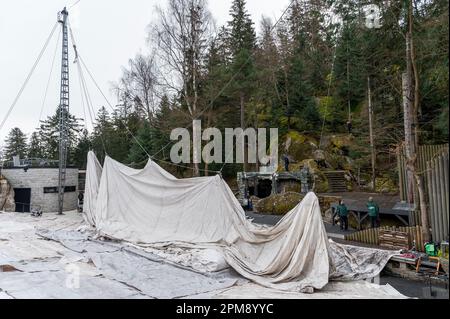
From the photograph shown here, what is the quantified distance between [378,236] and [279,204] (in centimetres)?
658

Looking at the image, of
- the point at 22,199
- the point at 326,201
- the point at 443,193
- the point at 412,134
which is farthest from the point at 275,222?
the point at 22,199

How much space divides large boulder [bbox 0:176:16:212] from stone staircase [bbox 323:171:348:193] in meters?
17.3

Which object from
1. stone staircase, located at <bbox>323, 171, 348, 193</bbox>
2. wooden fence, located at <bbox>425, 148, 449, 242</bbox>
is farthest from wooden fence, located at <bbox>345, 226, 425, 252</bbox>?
stone staircase, located at <bbox>323, 171, 348, 193</bbox>

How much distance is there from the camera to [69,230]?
38.5 feet

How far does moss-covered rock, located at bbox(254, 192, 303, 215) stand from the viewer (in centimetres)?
1534

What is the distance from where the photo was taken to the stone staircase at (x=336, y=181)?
1867 centimetres

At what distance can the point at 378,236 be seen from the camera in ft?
30.0

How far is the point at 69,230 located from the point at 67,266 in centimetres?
466

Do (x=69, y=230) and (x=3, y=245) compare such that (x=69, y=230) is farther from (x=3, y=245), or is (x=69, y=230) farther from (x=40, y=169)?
(x=40, y=169)

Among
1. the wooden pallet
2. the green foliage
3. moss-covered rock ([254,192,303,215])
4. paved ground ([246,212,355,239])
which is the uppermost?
the green foliage

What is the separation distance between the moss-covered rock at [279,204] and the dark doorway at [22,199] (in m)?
13.2

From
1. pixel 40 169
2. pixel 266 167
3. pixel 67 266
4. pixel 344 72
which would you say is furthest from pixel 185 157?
pixel 67 266

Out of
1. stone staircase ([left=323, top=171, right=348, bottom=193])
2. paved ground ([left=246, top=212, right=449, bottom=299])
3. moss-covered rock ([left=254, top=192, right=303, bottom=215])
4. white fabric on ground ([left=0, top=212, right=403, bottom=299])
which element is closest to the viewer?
white fabric on ground ([left=0, top=212, right=403, bottom=299])

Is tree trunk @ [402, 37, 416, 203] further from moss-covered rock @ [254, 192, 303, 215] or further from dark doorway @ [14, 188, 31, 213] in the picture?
dark doorway @ [14, 188, 31, 213]
